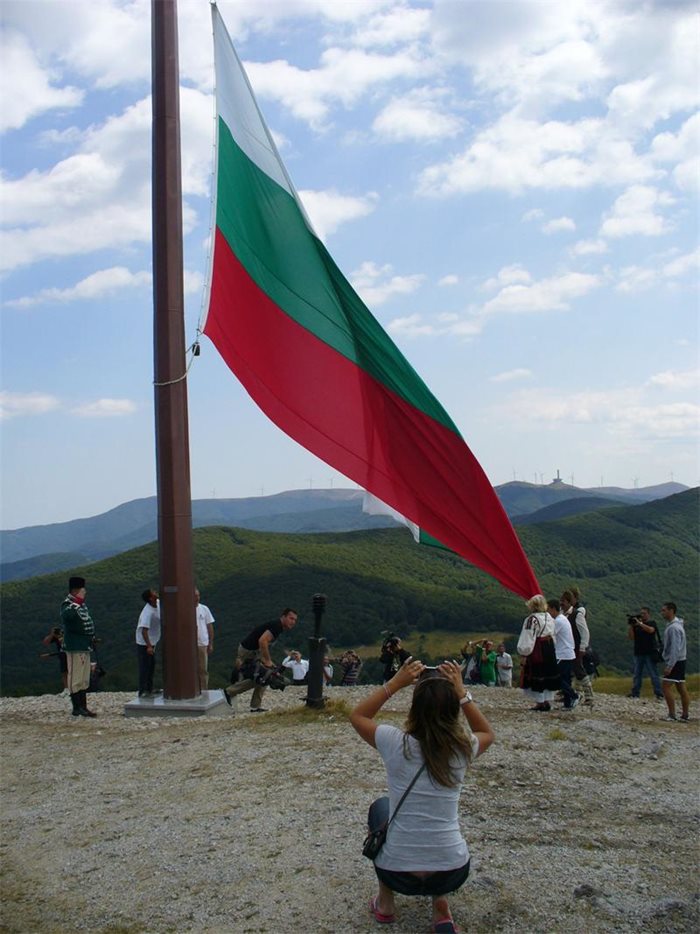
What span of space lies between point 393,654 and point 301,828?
726 centimetres

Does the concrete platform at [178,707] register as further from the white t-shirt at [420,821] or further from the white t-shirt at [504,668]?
the white t-shirt at [504,668]

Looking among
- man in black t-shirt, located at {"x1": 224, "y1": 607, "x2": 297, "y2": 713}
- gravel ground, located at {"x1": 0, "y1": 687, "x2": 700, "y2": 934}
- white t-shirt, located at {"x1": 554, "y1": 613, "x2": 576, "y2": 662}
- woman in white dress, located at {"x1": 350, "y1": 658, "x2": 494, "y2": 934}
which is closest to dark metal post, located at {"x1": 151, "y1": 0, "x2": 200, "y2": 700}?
man in black t-shirt, located at {"x1": 224, "y1": 607, "x2": 297, "y2": 713}

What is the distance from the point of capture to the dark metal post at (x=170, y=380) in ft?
41.7

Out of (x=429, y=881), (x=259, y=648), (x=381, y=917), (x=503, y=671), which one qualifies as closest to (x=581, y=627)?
(x=259, y=648)

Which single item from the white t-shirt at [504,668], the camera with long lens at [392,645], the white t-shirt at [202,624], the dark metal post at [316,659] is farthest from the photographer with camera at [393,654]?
the white t-shirt at [504,668]

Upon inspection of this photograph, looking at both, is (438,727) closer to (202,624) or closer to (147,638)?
(147,638)

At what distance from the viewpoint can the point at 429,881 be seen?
490 cm

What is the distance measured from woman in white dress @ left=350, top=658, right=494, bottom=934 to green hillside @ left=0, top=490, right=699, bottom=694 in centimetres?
3549

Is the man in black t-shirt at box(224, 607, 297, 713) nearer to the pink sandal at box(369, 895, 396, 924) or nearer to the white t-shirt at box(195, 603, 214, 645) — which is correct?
the white t-shirt at box(195, 603, 214, 645)

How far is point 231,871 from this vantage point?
659 centimetres

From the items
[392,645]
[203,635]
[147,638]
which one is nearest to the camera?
[147,638]

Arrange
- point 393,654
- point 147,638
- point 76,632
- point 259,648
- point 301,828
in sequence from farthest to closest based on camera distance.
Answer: point 393,654 < point 147,638 < point 259,648 < point 76,632 < point 301,828

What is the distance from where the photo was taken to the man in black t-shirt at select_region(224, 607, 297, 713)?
12.4 metres

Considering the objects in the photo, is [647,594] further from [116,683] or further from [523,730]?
[523,730]
